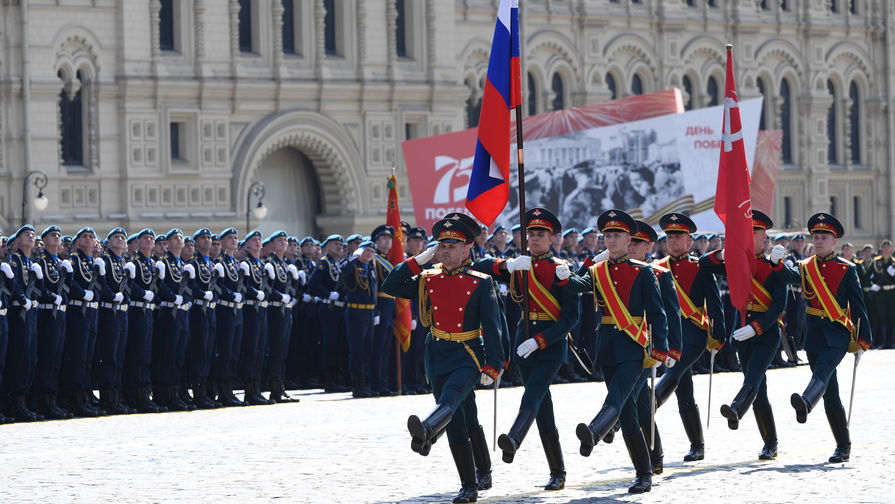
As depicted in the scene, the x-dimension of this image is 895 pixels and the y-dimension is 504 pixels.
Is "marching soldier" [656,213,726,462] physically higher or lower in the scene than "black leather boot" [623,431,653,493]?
higher

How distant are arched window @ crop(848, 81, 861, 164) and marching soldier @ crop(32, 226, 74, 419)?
34.5 m

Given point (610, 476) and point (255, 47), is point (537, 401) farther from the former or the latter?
point (255, 47)

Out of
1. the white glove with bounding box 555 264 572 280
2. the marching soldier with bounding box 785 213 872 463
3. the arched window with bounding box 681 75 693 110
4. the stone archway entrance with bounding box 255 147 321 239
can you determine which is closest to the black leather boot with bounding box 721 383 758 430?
the marching soldier with bounding box 785 213 872 463

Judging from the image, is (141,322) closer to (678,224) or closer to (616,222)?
(678,224)

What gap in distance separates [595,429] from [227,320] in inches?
299

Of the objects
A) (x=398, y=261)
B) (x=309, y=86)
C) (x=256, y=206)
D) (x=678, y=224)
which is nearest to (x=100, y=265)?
(x=398, y=261)

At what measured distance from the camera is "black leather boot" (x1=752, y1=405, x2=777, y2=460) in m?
11.7

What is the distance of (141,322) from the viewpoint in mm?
16234

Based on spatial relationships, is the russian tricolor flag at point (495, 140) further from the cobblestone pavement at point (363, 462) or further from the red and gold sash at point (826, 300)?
the red and gold sash at point (826, 300)

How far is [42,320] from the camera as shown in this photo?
15625 millimetres

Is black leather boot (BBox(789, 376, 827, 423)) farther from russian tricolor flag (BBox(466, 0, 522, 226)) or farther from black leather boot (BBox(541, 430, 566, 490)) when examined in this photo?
russian tricolor flag (BBox(466, 0, 522, 226))

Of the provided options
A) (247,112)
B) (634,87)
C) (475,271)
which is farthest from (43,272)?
(634,87)

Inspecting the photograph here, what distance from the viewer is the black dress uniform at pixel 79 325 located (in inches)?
621

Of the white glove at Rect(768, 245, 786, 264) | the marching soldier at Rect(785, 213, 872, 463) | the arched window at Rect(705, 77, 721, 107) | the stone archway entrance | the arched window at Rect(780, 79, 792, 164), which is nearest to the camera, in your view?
the marching soldier at Rect(785, 213, 872, 463)
